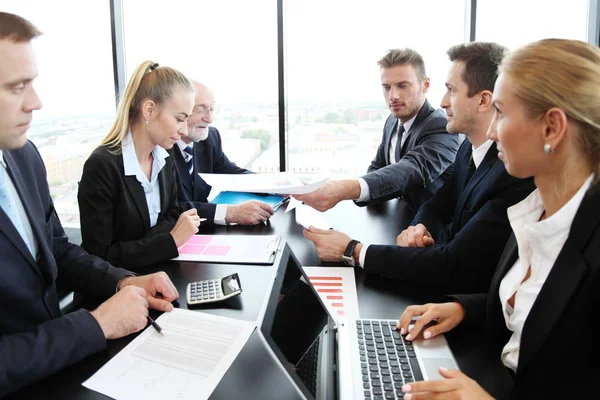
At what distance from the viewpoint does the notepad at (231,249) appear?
1696 millimetres

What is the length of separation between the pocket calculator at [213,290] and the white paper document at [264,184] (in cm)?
67

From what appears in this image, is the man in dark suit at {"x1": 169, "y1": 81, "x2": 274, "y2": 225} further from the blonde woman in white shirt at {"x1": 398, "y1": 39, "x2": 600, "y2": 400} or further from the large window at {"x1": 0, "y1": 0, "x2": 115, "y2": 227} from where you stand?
the blonde woman in white shirt at {"x1": 398, "y1": 39, "x2": 600, "y2": 400}

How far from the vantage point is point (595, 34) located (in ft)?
12.5

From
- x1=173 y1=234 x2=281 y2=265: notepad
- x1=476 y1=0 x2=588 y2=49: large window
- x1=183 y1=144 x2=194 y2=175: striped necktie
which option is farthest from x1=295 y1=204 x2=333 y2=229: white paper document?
x1=476 y1=0 x2=588 y2=49: large window

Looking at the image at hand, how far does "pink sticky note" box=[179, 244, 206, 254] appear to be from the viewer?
180cm

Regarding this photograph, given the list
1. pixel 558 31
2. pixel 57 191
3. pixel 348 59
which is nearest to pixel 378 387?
pixel 57 191

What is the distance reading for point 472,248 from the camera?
150 centimetres

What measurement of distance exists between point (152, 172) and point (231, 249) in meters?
0.49

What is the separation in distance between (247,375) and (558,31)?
4.01 m

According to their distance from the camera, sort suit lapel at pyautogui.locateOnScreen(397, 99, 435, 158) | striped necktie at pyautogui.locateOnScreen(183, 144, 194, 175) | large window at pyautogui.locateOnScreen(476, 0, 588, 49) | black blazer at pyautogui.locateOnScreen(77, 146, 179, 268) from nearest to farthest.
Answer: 1. black blazer at pyautogui.locateOnScreen(77, 146, 179, 268)
2. striped necktie at pyautogui.locateOnScreen(183, 144, 194, 175)
3. suit lapel at pyautogui.locateOnScreen(397, 99, 435, 158)
4. large window at pyautogui.locateOnScreen(476, 0, 588, 49)

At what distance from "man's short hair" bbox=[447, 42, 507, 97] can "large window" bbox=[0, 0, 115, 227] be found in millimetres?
2680

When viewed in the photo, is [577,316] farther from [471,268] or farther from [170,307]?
[170,307]

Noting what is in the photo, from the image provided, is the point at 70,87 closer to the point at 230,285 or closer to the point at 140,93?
the point at 140,93

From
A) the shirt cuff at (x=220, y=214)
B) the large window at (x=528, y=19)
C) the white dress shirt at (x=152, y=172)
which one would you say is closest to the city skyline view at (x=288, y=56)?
the large window at (x=528, y=19)
